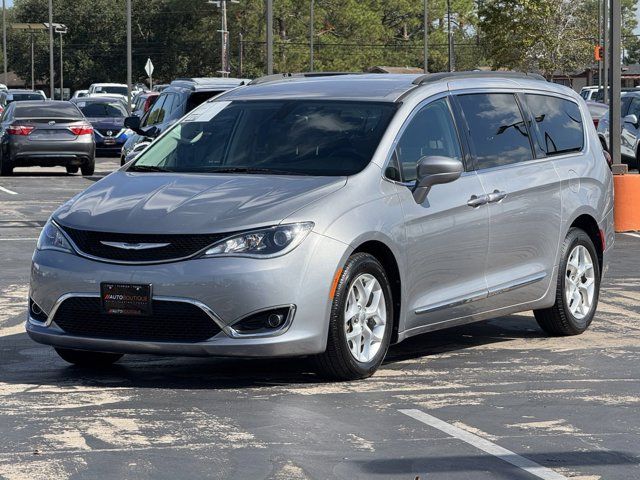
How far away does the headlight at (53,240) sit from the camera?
8.13 meters

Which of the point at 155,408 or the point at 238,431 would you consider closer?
the point at 238,431

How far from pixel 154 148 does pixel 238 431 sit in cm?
299

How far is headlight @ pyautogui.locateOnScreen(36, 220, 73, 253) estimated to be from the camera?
26.7ft

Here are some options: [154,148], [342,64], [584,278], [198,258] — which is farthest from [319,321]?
[342,64]

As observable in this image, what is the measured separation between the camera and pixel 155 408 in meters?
7.35

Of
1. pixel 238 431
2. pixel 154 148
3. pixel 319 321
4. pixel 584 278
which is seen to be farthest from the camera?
pixel 584 278

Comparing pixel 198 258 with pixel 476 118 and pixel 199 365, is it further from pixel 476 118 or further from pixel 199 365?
pixel 476 118

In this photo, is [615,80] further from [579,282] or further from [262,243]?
[262,243]

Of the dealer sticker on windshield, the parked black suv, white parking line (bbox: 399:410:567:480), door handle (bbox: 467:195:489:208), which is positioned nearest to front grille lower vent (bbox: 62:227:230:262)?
white parking line (bbox: 399:410:567:480)

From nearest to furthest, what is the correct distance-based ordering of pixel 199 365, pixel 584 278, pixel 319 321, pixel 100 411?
pixel 100 411 → pixel 319 321 → pixel 199 365 → pixel 584 278

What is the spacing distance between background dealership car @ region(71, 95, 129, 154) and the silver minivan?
93.9 feet

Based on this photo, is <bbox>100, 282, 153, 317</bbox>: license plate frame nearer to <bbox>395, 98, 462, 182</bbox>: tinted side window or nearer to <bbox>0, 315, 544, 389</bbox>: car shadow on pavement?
<bbox>0, 315, 544, 389</bbox>: car shadow on pavement

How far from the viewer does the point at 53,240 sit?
825cm

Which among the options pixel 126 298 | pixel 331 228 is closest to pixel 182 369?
pixel 126 298
